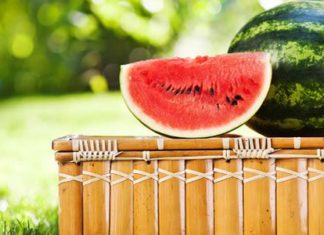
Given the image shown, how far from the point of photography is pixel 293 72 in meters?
2.32

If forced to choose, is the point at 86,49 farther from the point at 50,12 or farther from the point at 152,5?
the point at 152,5

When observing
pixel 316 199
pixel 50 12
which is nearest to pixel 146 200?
pixel 316 199

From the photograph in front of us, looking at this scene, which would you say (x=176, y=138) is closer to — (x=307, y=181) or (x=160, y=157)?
(x=160, y=157)

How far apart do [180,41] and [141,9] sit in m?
3.44

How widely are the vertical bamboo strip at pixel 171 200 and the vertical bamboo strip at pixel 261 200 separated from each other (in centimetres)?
→ 19

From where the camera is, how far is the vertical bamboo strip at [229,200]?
2.06 m

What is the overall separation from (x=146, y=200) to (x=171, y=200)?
7cm

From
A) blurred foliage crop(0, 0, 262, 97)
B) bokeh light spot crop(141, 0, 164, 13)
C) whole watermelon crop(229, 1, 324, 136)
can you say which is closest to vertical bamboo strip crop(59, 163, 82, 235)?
whole watermelon crop(229, 1, 324, 136)

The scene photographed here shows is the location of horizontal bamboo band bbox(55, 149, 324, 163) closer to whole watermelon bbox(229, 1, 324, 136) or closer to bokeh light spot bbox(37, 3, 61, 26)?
whole watermelon bbox(229, 1, 324, 136)

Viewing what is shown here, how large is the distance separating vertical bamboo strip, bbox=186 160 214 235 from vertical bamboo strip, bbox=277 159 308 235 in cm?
20

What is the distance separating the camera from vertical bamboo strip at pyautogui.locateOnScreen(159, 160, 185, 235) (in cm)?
207

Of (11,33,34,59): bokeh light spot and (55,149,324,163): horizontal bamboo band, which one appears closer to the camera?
(55,149,324,163): horizontal bamboo band

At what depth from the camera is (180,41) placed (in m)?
8.68

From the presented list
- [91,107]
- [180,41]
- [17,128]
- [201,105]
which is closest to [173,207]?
[201,105]
